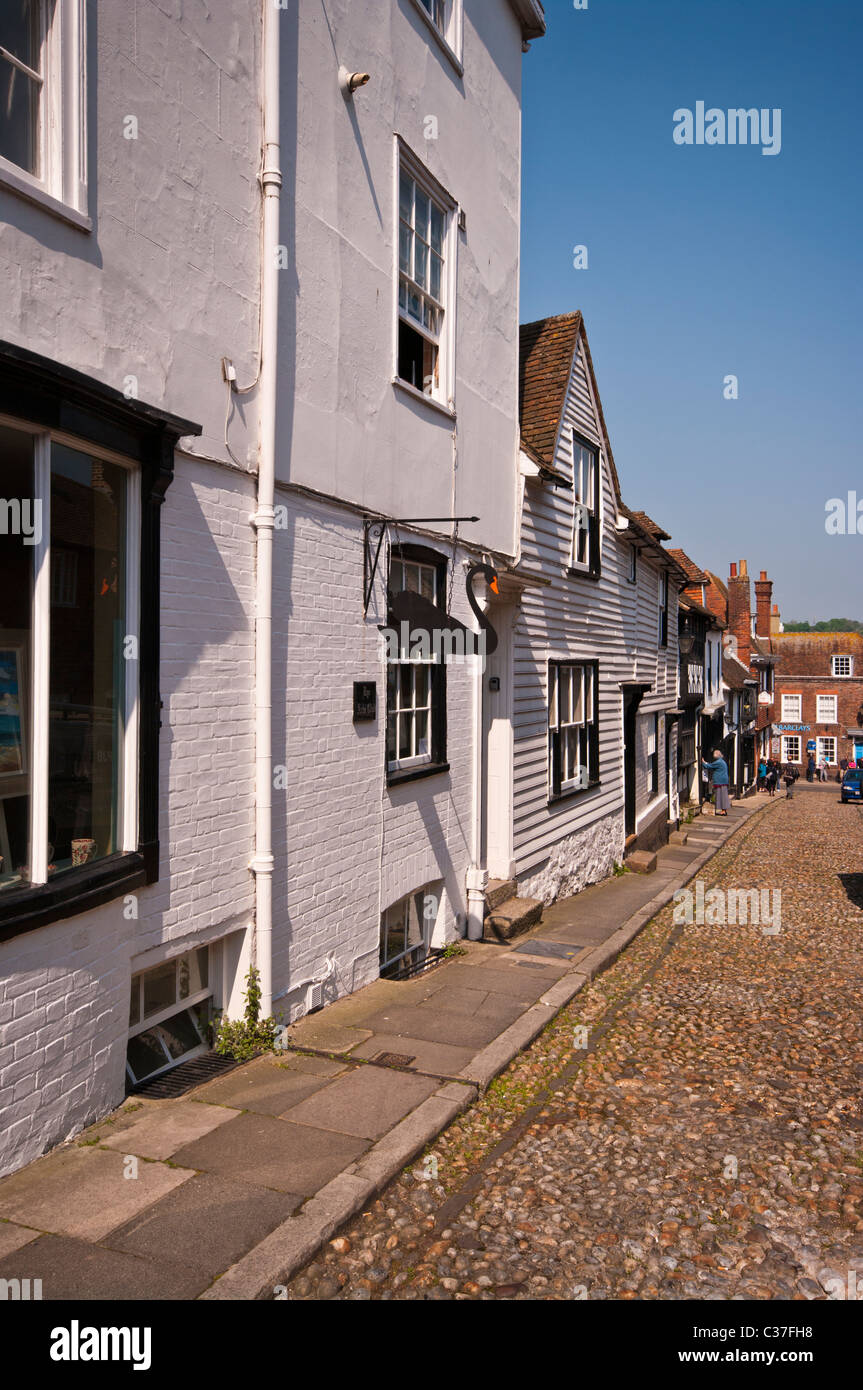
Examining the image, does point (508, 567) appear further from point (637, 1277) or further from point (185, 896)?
point (637, 1277)

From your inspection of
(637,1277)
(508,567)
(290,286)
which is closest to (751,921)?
(508,567)

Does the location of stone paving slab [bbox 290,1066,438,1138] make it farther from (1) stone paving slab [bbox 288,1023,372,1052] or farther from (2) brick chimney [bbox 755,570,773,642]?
(2) brick chimney [bbox 755,570,773,642]

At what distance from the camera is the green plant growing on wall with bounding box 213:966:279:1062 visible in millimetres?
6113

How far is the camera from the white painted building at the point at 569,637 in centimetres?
1168

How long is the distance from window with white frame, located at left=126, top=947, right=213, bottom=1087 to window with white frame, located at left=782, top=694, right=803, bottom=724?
215ft

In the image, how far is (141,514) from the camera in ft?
16.8

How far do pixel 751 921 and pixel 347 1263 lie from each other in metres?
9.79

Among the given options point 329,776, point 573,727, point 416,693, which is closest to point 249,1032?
point 329,776

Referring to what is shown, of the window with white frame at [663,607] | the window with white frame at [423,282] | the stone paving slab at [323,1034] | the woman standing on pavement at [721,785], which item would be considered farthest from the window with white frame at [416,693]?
the woman standing on pavement at [721,785]

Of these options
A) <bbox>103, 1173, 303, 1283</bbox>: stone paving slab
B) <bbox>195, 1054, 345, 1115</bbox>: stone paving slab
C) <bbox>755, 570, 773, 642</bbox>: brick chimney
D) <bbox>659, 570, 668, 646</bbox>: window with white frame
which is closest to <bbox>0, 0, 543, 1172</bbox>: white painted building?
<bbox>195, 1054, 345, 1115</bbox>: stone paving slab

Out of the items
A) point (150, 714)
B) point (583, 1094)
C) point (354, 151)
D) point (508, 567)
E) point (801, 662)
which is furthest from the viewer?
point (801, 662)

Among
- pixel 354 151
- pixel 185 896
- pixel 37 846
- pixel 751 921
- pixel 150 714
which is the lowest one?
pixel 751 921

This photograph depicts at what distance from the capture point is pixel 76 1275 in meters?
3.58

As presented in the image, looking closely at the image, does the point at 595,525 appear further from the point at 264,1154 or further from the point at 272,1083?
the point at 264,1154
